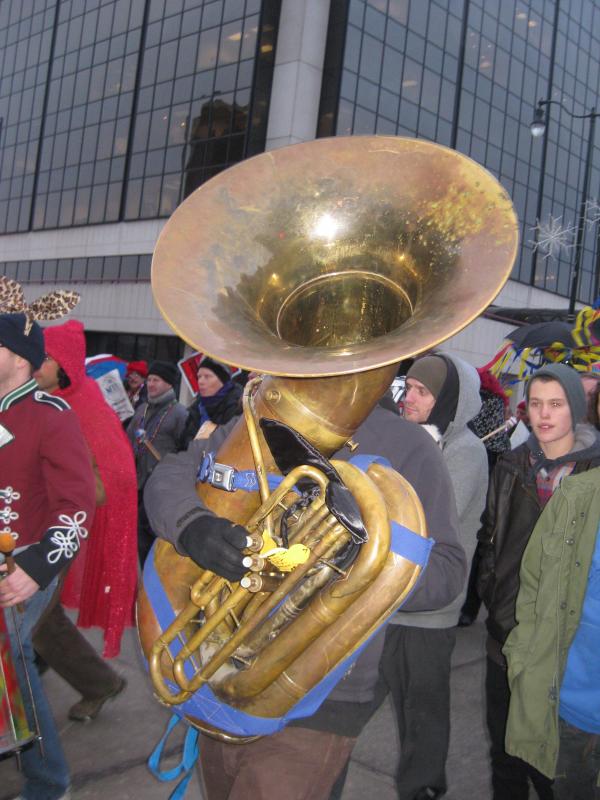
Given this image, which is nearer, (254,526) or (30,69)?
(254,526)

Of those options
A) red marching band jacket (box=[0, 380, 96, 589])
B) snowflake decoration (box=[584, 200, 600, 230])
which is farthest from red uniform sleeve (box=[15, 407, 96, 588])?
snowflake decoration (box=[584, 200, 600, 230])

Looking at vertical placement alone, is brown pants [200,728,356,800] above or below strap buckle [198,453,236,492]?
below

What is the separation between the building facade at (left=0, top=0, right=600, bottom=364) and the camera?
62.3 ft

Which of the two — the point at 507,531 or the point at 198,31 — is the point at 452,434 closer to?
the point at 507,531

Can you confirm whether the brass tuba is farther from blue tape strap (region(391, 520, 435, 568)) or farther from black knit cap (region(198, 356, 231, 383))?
black knit cap (region(198, 356, 231, 383))

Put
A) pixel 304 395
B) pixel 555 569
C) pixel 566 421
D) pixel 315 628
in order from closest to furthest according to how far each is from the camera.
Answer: pixel 315 628 → pixel 304 395 → pixel 555 569 → pixel 566 421

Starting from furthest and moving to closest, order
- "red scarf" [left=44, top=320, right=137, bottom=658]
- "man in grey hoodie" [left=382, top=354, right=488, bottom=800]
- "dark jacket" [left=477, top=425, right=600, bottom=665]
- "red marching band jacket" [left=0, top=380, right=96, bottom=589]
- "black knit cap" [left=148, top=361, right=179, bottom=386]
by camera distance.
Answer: "black knit cap" [left=148, top=361, right=179, bottom=386] → "red scarf" [left=44, top=320, right=137, bottom=658] → "dark jacket" [left=477, top=425, right=600, bottom=665] → "man in grey hoodie" [left=382, top=354, right=488, bottom=800] → "red marching band jacket" [left=0, top=380, right=96, bottom=589]

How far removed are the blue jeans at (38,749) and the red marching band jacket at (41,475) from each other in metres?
0.29

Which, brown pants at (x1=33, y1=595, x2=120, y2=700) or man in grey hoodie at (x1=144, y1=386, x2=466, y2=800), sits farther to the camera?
brown pants at (x1=33, y1=595, x2=120, y2=700)

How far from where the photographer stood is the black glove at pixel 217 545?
1.41 metres

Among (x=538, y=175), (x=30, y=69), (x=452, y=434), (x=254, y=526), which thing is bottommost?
(x=254, y=526)

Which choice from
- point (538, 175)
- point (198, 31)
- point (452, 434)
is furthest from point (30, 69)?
point (452, 434)

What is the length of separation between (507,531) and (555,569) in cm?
55

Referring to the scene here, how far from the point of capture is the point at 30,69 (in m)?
26.8
